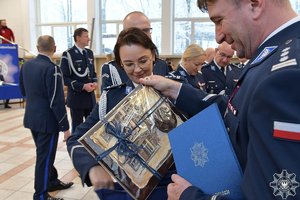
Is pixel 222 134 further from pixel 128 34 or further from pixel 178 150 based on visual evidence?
pixel 128 34

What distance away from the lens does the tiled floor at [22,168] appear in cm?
320

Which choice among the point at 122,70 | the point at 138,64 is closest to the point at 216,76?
the point at 122,70

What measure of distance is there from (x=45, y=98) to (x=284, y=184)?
8.72ft

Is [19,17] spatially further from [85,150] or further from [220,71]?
[85,150]

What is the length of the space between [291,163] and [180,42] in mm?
9955

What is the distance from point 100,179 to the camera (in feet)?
3.41

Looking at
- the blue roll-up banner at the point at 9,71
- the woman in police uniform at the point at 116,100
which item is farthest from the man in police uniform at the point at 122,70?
the blue roll-up banner at the point at 9,71

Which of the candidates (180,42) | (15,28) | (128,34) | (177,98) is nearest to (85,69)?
(128,34)

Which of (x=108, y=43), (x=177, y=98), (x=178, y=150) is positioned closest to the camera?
(x=178, y=150)

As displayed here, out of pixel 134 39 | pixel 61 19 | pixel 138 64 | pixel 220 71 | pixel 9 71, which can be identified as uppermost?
pixel 61 19

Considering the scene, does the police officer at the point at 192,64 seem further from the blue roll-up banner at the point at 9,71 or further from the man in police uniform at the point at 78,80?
the blue roll-up banner at the point at 9,71

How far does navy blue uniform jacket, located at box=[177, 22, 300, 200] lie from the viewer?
56cm

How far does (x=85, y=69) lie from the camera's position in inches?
162

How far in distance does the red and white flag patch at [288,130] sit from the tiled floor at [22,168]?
280cm
